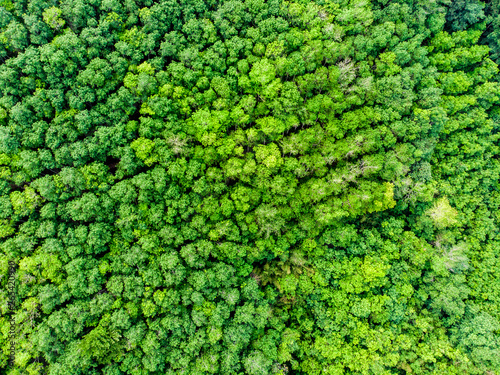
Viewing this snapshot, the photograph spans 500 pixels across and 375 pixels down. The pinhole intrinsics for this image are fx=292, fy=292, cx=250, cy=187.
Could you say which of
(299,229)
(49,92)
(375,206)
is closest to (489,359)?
(375,206)

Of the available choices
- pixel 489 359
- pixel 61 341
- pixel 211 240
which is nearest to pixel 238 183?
pixel 211 240

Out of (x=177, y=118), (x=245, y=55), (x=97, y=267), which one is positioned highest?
(x=245, y=55)

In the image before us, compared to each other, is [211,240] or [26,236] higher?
[26,236]

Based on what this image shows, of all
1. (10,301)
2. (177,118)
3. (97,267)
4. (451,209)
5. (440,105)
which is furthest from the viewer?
(440,105)

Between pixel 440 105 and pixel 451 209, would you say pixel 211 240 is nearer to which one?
pixel 451 209

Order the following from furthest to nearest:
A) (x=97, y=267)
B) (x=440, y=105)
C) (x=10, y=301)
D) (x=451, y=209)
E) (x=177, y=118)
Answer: (x=440, y=105), (x=451, y=209), (x=177, y=118), (x=97, y=267), (x=10, y=301)

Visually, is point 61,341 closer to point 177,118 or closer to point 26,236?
point 26,236

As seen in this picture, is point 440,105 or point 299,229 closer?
point 299,229
